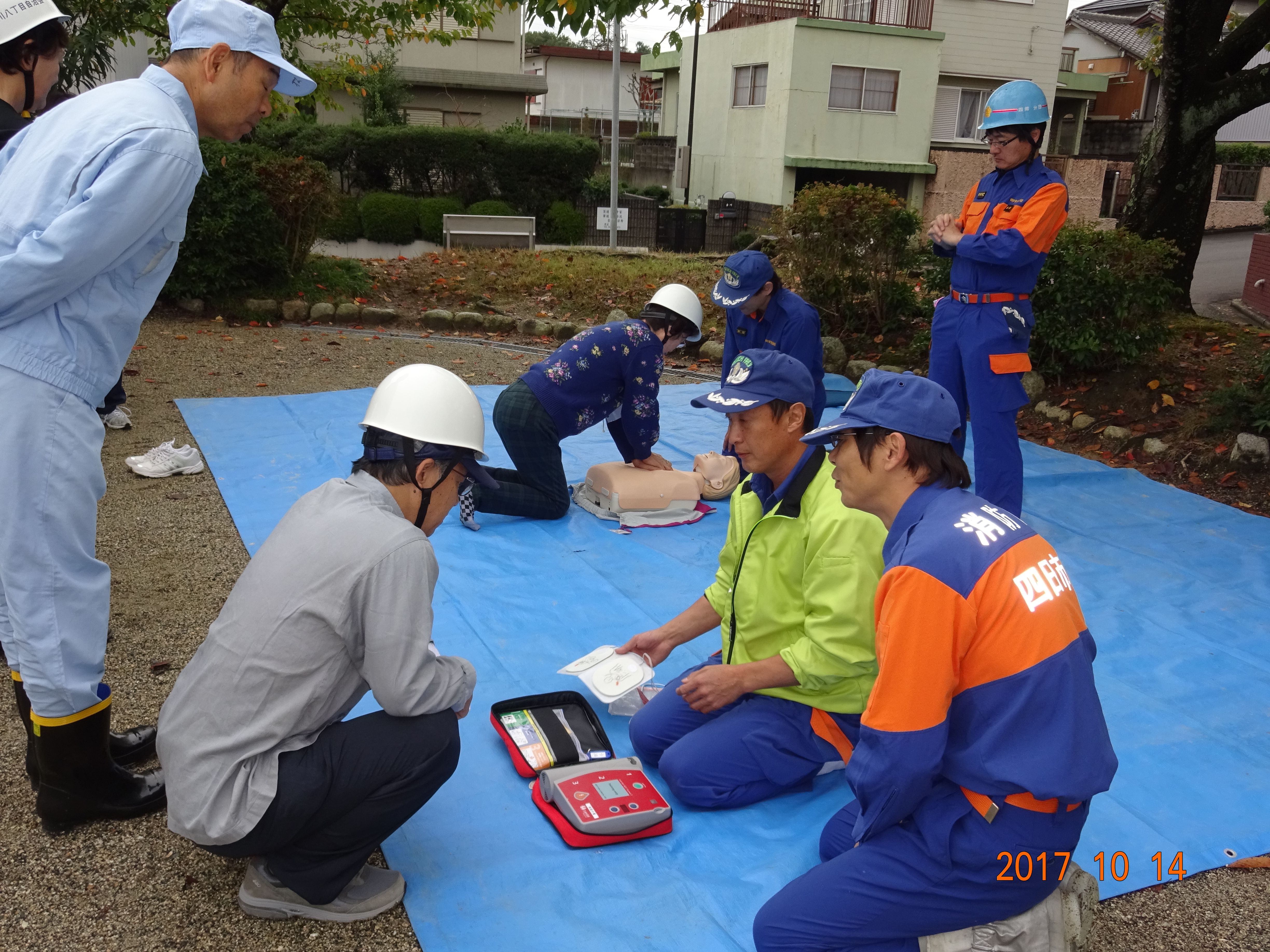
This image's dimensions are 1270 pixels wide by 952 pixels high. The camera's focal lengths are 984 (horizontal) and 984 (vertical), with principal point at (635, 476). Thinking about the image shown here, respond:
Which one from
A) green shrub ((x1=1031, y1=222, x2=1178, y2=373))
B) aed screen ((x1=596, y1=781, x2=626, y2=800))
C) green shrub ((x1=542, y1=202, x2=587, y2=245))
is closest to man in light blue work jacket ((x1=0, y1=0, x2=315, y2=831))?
aed screen ((x1=596, y1=781, x2=626, y2=800))

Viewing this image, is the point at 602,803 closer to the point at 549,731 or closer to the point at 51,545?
the point at 549,731

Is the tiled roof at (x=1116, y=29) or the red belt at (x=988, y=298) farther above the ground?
the tiled roof at (x=1116, y=29)

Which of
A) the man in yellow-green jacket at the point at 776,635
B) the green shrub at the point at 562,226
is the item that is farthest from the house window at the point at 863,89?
the man in yellow-green jacket at the point at 776,635

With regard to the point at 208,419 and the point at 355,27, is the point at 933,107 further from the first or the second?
the point at 208,419

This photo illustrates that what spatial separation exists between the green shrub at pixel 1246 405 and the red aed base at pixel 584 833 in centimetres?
478

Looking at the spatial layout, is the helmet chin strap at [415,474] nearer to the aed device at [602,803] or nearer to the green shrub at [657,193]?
the aed device at [602,803]

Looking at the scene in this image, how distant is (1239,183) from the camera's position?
21.6 m

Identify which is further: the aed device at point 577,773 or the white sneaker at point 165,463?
the white sneaker at point 165,463

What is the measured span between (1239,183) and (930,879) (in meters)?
24.5

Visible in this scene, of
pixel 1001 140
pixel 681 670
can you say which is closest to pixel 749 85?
pixel 1001 140

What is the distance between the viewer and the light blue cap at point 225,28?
7.43 feet

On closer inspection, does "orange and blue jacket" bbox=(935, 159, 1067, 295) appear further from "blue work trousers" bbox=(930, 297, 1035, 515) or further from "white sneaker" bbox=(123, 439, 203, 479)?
"white sneaker" bbox=(123, 439, 203, 479)

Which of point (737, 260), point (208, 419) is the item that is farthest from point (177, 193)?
point (208, 419)

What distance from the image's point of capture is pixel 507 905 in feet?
7.45
